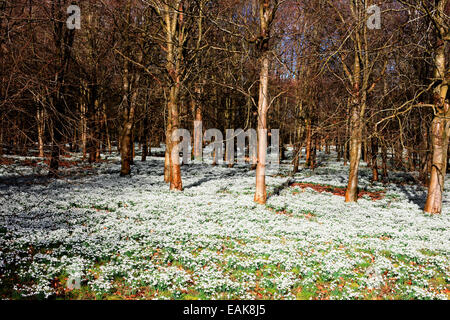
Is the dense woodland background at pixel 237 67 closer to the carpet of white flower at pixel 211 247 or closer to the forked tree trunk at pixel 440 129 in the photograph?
the forked tree trunk at pixel 440 129

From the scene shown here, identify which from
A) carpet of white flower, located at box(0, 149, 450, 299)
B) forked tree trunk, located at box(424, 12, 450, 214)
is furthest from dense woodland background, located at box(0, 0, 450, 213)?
carpet of white flower, located at box(0, 149, 450, 299)

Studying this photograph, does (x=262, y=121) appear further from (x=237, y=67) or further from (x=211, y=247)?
(x=211, y=247)

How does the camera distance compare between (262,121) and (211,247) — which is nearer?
(211,247)

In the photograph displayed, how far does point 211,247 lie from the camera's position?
9164 mm

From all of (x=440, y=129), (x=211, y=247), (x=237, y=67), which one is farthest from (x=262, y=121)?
(x=440, y=129)

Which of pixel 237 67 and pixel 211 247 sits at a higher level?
pixel 237 67

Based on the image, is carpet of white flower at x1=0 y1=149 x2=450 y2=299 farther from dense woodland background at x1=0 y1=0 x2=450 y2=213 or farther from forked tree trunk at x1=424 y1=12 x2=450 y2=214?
dense woodland background at x1=0 y1=0 x2=450 y2=213

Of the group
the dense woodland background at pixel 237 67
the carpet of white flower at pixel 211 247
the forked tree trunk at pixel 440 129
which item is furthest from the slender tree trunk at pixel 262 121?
the forked tree trunk at pixel 440 129

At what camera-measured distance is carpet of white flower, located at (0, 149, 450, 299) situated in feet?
21.9

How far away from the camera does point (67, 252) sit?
316 inches

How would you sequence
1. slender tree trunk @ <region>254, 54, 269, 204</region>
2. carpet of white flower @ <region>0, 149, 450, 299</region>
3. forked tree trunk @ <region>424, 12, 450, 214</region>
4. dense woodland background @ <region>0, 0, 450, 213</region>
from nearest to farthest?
carpet of white flower @ <region>0, 149, 450, 299</region> → dense woodland background @ <region>0, 0, 450, 213</region> → forked tree trunk @ <region>424, 12, 450, 214</region> → slender tree trunk @ <region>254, 54, 269, 204</region>

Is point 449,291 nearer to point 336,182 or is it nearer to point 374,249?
point 374,249
